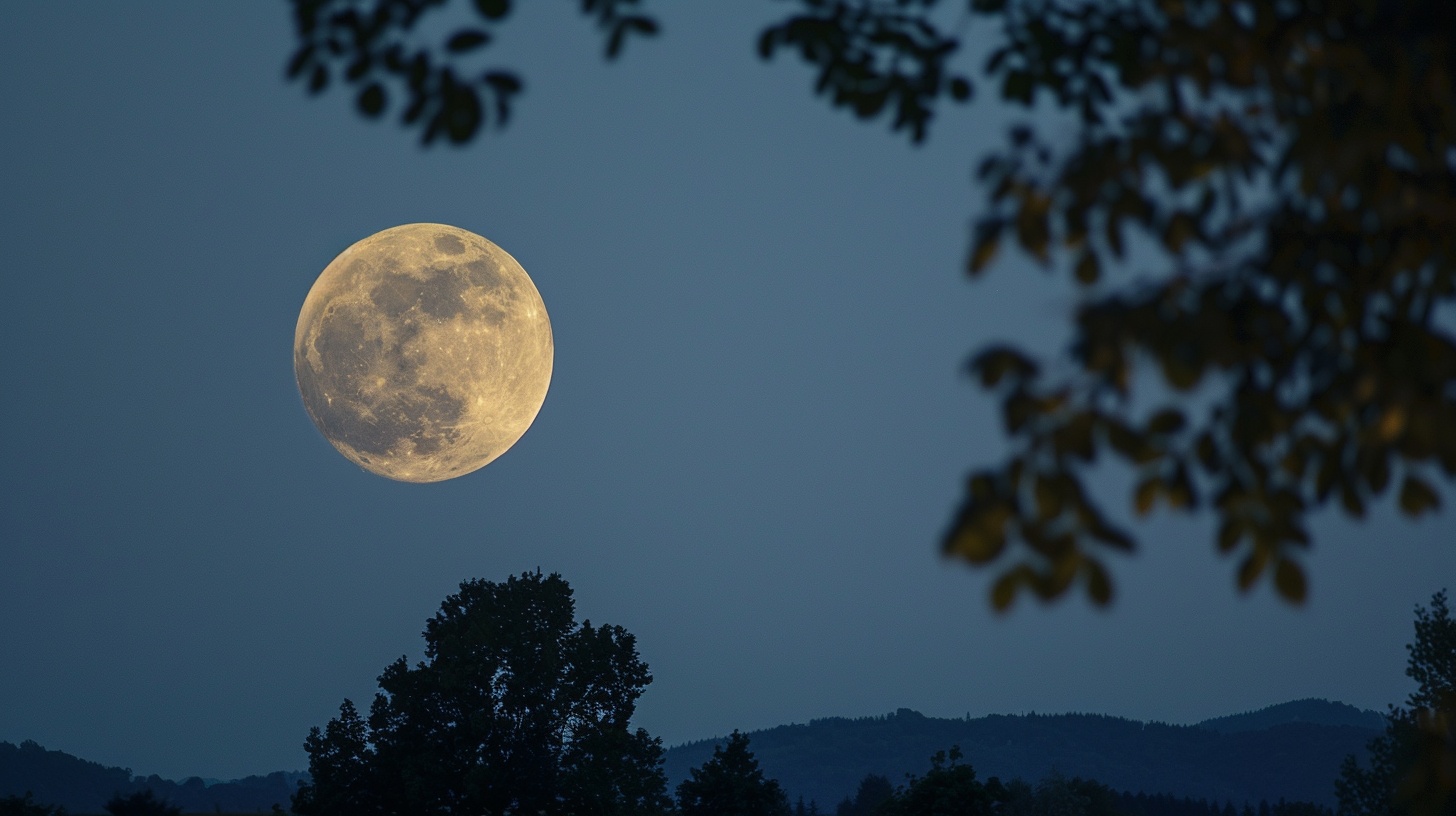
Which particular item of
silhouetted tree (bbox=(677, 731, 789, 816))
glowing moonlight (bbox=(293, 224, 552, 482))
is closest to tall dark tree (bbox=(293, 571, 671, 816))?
silhouetted tree (bbox=(677, 731, 789, 816))

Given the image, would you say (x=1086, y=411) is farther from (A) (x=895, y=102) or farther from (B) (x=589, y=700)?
(B) (x=589, y=700)

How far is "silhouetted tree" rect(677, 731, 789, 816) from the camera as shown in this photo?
4884 centimetres

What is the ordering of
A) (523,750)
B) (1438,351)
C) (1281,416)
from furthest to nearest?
(523,750) → (1281,416) → (1438,351)

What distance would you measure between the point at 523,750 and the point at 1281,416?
4201 cm

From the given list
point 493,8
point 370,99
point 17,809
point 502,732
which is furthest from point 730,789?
point 493,8

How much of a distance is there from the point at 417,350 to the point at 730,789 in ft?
95.1

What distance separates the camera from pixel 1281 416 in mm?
4789

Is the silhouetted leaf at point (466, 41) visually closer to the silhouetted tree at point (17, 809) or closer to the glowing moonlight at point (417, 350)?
the glowing moonlight at point (417, 350)

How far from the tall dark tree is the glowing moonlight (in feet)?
58.4

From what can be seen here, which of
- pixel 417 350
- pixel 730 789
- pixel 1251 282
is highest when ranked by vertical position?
pixel 417 350

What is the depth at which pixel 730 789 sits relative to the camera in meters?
49.1

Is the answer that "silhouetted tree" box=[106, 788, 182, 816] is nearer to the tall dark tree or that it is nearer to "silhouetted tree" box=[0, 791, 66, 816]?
the tall dark tree

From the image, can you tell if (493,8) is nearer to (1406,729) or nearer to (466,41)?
(466,41)

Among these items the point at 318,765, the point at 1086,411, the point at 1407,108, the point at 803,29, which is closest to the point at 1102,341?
the point at 1086,411
